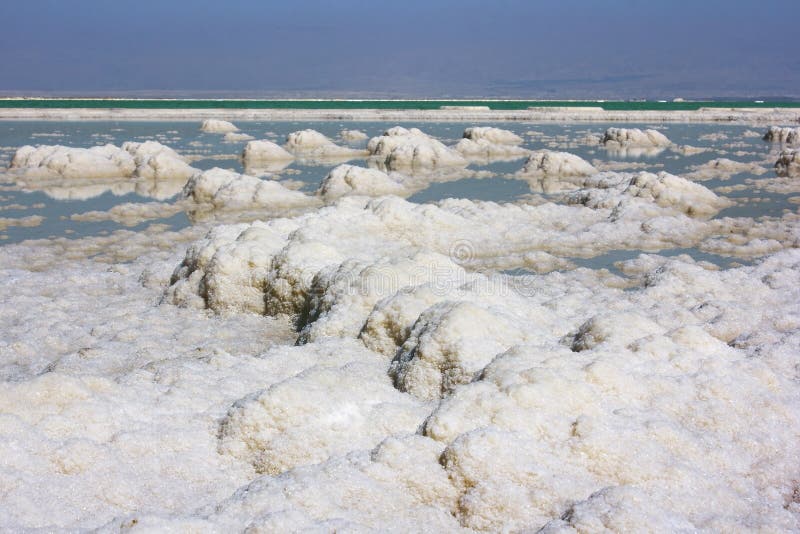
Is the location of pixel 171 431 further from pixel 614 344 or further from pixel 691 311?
pixel 691 311

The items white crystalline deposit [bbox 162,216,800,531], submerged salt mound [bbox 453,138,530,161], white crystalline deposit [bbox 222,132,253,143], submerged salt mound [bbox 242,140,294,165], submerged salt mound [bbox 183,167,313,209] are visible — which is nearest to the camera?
white crystalline deposit [bbox 162,216,800,531]

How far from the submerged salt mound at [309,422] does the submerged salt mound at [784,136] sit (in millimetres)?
30270

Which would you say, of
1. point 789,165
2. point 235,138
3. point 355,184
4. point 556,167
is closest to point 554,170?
point 556,167

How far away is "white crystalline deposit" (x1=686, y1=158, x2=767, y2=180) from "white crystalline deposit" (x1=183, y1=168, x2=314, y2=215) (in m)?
10.6

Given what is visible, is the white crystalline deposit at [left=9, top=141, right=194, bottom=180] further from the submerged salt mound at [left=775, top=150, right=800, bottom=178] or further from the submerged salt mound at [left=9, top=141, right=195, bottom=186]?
the submerged salt mound at [left=775, top=150, right=800, bottom=178]

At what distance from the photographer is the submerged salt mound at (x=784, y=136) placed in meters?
28.8

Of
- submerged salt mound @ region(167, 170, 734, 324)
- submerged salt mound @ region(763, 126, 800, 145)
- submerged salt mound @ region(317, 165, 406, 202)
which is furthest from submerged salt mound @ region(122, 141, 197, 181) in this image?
submerged salt mound @ region(763, 126, 800, 145)

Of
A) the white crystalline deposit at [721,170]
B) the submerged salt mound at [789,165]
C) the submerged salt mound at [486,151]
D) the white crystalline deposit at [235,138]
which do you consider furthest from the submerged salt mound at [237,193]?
the white crystalline deposit at [235,138]

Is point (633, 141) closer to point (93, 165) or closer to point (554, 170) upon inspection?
point (554, 170)

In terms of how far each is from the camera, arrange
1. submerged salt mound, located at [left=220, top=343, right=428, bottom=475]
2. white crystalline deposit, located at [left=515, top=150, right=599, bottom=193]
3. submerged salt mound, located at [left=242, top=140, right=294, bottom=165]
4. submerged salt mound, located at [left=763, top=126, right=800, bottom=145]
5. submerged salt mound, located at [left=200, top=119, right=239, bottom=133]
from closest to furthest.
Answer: submerged salt mound, located at [left=220, top=343, right=428, bottom=475]
white crystalline deposit, located at [left=515, top=150, right=599, bottom=193]
submerged salt mound, located at [left=242, top=140, right=294, bottom=165]
submerged salt mound, located at [left=763, top=126, right=800, bottom=145]
submerged salt mound, located at [left=200, top=119, right=239, bottom=133]

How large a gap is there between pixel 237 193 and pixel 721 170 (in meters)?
13.5

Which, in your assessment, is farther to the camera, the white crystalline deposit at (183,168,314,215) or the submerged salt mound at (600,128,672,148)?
the submerged salt mound at (600,128,672,148)

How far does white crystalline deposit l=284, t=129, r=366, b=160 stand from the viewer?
24.0 metres

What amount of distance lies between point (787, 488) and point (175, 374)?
11.5 ft
